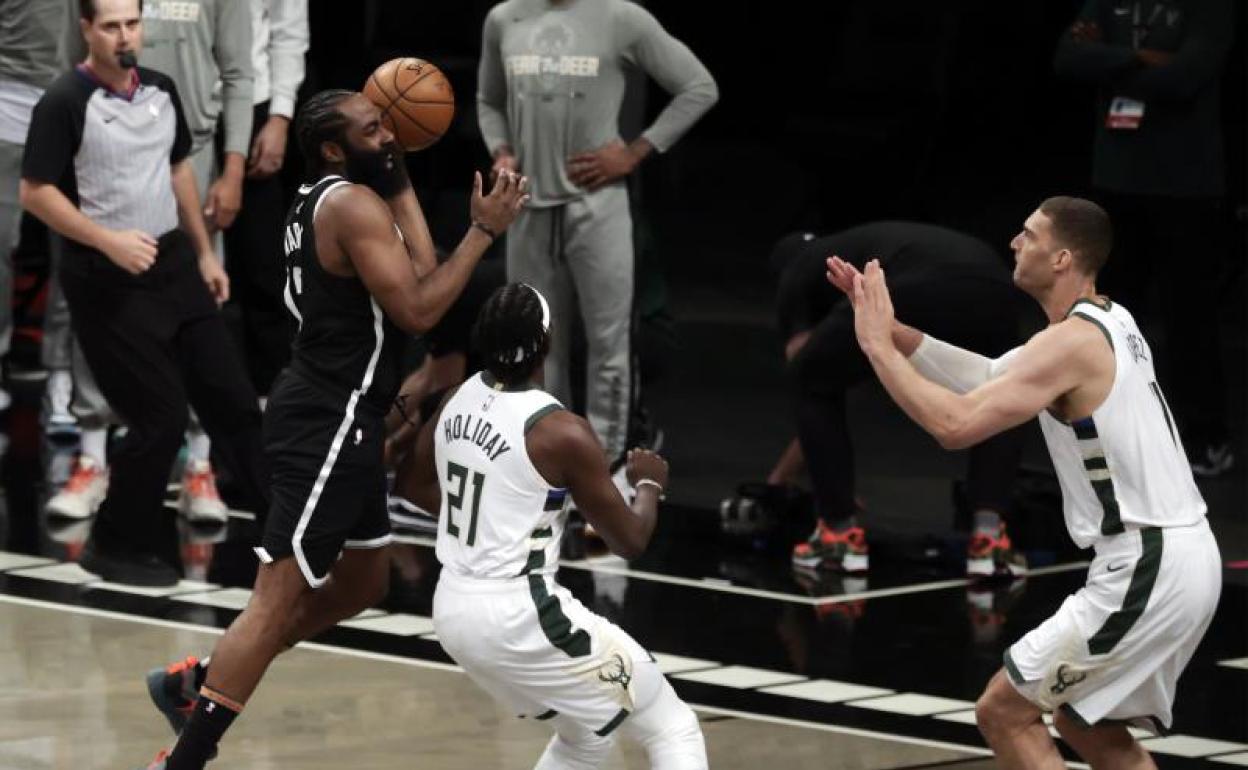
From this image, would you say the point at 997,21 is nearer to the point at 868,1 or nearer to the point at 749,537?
the point at 868,1

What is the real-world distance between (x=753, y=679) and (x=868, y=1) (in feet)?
33.7

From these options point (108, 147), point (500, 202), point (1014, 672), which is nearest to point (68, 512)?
point (108, 147)

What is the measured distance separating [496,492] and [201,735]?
1.12 meters

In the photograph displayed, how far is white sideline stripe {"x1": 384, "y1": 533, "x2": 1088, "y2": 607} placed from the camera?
408 inches

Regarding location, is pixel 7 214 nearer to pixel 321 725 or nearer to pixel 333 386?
pixel 321 725

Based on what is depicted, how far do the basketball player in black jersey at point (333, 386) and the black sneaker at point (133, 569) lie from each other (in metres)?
2.31

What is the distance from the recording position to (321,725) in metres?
8.37

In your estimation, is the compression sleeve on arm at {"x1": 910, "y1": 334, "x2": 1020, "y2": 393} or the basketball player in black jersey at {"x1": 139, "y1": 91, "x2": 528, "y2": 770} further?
the basketball player in black jersey at {"x1": 139, "y1": 91, "x2": 528, "y2": 770}

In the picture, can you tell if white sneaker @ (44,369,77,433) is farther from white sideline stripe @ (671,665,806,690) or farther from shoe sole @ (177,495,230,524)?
white sideline stripe @ (671,665,806,690)

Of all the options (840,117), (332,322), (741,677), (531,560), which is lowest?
(840,117)

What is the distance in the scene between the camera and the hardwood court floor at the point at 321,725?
316 inches

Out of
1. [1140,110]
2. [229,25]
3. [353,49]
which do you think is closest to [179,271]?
[229,25]

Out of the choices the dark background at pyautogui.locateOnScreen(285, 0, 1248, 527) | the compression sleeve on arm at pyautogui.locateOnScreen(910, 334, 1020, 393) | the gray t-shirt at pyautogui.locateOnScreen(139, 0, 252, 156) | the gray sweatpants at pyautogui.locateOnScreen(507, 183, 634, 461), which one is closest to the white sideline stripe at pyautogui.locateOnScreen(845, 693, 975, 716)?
the compression sleeve on arm at pyautogui.locateOnScreen(910, 334, 1020, 393)

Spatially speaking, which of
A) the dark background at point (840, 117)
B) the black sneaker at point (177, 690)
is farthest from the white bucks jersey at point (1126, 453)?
the dark background at point (840, 117)
